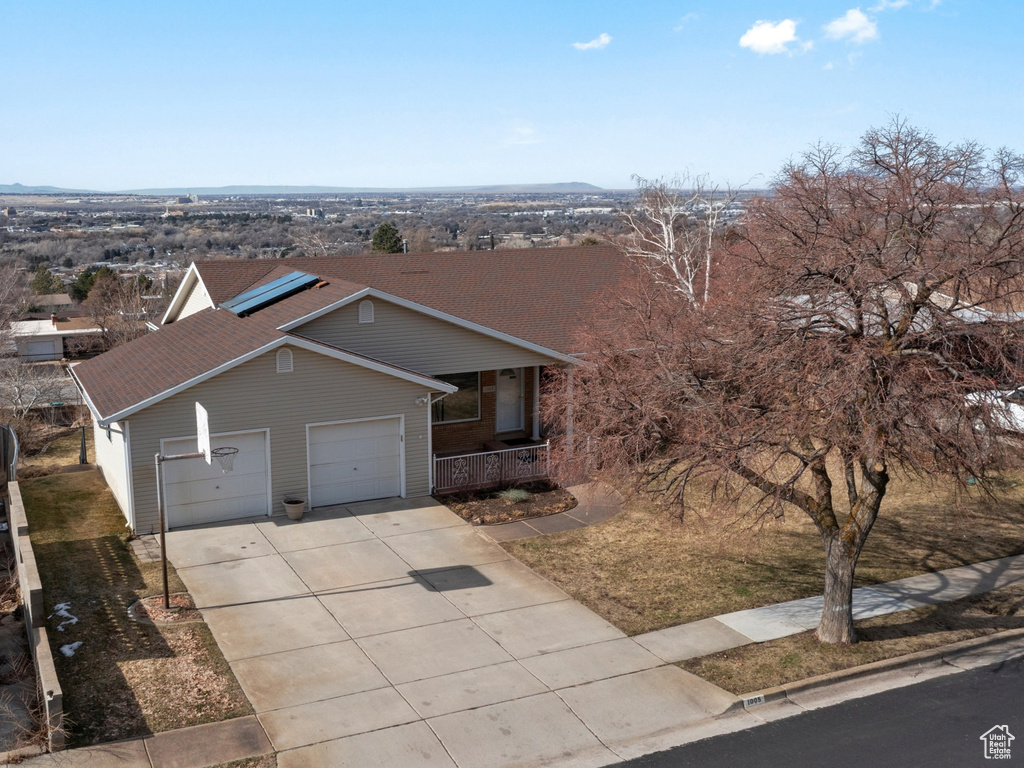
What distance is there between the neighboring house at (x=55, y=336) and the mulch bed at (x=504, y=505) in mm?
35405

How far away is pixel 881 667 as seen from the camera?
13023mm

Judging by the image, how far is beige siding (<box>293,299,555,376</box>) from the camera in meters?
20.9

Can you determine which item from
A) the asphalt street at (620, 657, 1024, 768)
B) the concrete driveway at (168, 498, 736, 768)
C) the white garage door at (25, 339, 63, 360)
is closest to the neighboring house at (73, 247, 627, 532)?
the concrete driveway at (168, 498, 736, 768)

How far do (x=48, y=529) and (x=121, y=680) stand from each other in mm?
7216

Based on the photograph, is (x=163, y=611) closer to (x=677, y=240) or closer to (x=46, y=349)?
(x=677, y=240)

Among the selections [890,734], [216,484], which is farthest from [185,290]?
[890,734]

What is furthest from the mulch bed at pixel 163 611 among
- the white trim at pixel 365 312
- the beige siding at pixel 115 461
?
the white trim at pixel 365 312

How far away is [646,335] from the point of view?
15898mm

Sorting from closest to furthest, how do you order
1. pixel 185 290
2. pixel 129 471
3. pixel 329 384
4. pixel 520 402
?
1. pixel 129 471
2. pixel 329 384
3. pixel 520 402
4. pixel 185 290

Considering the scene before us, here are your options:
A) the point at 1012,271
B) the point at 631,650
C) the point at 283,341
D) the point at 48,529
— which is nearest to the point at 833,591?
the point at 631,650

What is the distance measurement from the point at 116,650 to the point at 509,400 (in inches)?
520

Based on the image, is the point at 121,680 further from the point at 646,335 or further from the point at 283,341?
the point at 646,335

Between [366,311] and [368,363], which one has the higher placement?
[366,311]

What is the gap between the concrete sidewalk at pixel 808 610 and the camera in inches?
540
